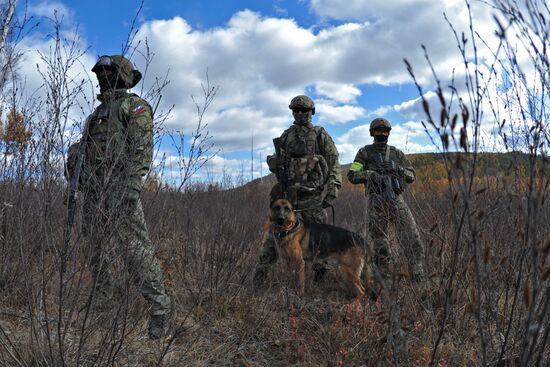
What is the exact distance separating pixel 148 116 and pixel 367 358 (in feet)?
6.93

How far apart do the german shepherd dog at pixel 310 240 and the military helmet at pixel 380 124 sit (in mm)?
1433

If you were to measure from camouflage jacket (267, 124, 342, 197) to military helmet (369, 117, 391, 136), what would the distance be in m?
0.66

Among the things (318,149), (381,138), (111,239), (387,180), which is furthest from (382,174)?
(111,239)

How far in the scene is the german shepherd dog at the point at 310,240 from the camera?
16.0 ft

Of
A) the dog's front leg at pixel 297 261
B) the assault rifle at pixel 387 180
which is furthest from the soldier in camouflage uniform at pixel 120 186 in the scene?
the assault rifle at pixel 387 180

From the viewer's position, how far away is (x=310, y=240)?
5121mm

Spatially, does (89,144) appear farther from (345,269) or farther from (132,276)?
(345,269)

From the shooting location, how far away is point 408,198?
239 inches

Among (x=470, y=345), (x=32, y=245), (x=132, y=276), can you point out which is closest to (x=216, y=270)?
(x=32, y=245)

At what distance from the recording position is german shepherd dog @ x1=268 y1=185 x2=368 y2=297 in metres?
4.88

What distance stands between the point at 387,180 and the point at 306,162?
37.7 inches

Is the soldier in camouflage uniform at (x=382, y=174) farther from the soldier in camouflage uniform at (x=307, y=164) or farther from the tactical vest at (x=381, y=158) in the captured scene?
the soldier in camouflage uniform at (x=307, y=164)

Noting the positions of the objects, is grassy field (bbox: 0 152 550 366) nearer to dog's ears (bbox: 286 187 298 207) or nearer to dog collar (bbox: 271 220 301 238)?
dog collar (bbox: 271 220 301 238)

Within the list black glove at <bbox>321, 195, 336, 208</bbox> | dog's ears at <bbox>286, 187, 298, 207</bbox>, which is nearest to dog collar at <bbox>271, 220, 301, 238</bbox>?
dog's ears at <bbox>286, 187, 298, 207</bbox>
